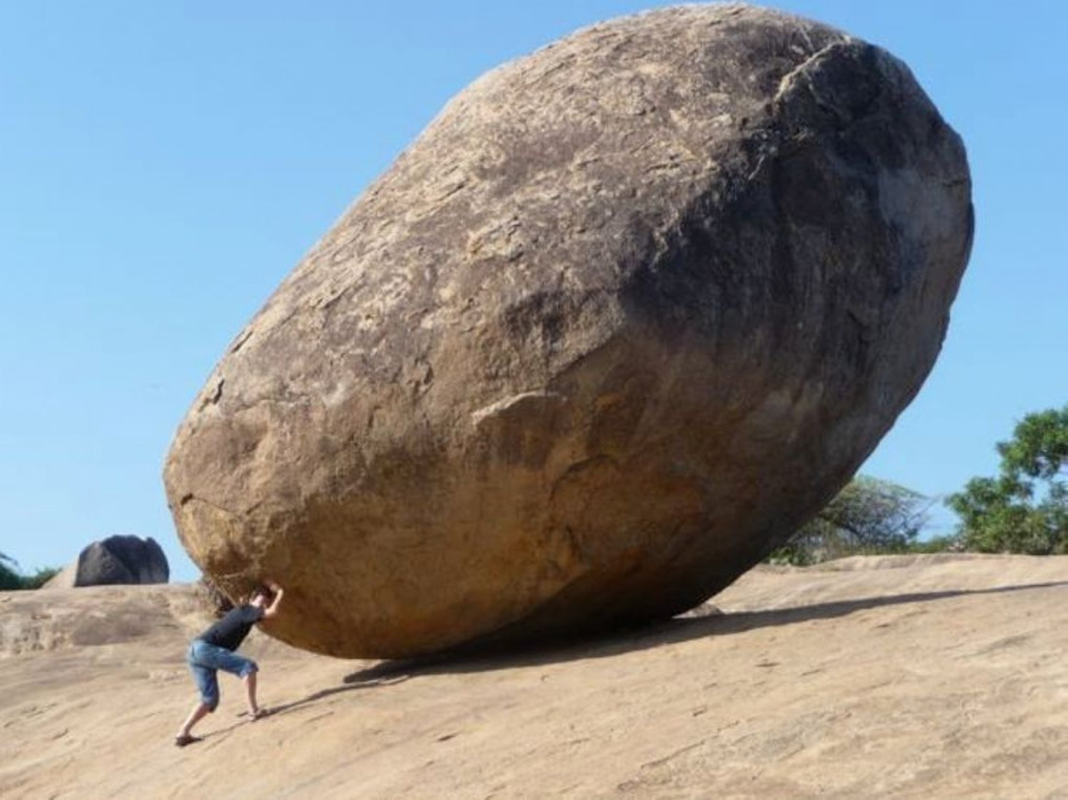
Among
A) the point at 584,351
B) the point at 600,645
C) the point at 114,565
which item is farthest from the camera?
the point at 114,565

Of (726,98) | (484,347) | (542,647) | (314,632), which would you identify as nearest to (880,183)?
(726,98)

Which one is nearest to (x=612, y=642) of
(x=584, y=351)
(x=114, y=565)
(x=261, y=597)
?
(x=584, y=351)

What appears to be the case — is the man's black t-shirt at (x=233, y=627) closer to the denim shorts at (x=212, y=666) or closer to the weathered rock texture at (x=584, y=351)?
the denim shorts at (x=212, y=666)

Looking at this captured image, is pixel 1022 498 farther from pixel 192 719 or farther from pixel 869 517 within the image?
pixel 192 719

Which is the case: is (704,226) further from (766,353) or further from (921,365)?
(921,365)

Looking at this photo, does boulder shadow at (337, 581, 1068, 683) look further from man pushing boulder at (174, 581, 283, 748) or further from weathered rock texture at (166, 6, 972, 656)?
man pushing boulder at (174, 581, 283, 748)

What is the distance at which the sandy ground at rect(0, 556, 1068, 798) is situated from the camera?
5668 millimetres

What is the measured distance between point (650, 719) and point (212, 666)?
283 centimetres

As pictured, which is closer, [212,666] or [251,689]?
[251,689]

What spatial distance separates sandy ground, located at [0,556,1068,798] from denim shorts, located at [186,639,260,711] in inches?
7.7

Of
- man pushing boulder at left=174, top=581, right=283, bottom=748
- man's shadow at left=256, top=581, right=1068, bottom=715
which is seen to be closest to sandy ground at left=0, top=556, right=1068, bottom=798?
man's shadow at left=256, top=581, right=1068, bottom=715

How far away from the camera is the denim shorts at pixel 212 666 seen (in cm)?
866

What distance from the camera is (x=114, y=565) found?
21.8 meters

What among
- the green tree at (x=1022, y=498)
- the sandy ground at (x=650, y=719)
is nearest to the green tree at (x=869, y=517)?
the green tree at (x=1022, y=498)
